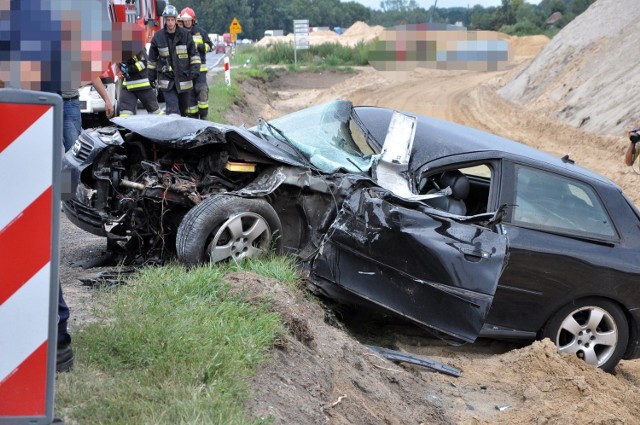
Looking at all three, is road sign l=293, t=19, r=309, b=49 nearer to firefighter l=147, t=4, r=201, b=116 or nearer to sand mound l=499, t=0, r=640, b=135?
sand mound l=499, t=0, r=640, b=135

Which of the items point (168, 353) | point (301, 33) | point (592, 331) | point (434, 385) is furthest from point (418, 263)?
point (301, 33)

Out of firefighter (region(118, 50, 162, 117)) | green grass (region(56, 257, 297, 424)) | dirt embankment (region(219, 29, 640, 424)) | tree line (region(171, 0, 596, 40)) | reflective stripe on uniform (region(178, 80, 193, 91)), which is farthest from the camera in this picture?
tree line (region(171, 0, 596, 40))

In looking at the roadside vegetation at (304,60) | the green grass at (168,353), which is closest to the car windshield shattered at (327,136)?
the green grass at (168,353)

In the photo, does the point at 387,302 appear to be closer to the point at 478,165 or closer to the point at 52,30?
the point at 478,165

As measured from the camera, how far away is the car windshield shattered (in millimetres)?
6316

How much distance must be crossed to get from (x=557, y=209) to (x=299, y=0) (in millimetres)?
93797

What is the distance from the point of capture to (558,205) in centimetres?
643

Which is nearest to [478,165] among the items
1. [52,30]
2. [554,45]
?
[52,30]

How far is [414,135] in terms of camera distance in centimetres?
662

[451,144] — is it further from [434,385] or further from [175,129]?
[175,129]

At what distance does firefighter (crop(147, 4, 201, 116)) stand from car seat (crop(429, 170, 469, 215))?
19.6 feet

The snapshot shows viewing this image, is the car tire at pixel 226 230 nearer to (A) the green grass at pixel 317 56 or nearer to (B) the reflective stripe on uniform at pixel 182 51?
(B) the reflective stripe on uniform at pixel 182 51

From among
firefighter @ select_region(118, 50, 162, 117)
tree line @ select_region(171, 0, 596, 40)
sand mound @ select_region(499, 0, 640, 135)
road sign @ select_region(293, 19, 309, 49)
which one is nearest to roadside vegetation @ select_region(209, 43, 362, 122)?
road sign @ select_region(293, 19, 309, 49)

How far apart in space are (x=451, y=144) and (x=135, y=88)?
5879 millimetres
